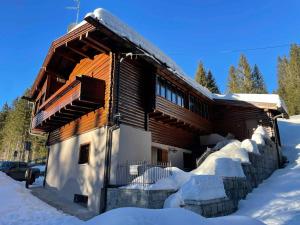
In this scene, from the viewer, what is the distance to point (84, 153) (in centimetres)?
1585

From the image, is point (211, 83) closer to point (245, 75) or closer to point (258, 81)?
point (245, 75)

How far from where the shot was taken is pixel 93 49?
16.6 metres

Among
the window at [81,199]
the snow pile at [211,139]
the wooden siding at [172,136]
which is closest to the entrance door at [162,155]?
the wooden siding at [172,136]

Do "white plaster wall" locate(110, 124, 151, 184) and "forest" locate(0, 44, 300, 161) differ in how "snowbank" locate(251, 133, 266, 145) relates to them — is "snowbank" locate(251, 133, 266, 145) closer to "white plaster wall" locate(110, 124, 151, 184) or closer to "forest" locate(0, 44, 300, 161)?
"white plaster wall" locate(110, 124, 151, 184)

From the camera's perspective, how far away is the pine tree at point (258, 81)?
55.2 meters

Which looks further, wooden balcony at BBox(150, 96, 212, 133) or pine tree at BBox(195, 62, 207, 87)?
pine tree at BBox(195, 62, 207, 87)

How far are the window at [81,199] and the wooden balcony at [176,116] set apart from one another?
248 inches

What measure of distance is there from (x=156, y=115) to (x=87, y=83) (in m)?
4.87

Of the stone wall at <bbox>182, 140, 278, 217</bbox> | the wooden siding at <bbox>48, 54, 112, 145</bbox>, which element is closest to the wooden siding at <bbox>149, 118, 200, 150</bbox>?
the wooden siding at <bbox>48, 54, 112, 145</bbox>

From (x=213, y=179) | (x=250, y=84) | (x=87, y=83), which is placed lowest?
(x=213, y=179)

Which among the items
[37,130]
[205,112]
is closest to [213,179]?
[205,112]

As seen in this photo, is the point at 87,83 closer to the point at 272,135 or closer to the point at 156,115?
the point at 156,115

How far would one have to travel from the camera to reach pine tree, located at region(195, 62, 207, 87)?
160ft

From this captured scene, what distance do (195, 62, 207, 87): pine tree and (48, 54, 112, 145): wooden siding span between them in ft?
109
